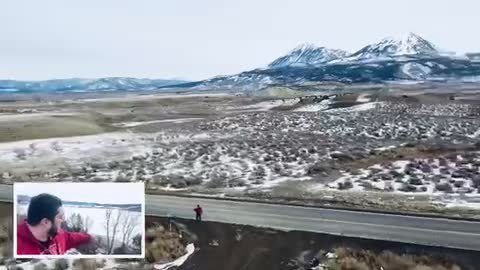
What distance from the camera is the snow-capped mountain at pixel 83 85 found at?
7.71 metres

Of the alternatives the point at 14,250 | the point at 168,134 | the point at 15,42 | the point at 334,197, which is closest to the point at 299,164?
the point at 334,197

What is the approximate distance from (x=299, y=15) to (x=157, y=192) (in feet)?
8.53

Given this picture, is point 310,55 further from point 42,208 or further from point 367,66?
point 42,208

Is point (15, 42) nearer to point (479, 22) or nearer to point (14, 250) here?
point (14, 250)

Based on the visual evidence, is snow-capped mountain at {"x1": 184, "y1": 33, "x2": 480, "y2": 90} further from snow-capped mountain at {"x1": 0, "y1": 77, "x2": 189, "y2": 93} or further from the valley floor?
snow-capped mountain at {"x1": 0, "y1": 77, "x2": 189, "y2": 93}

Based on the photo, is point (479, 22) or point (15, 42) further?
point (15, 42)

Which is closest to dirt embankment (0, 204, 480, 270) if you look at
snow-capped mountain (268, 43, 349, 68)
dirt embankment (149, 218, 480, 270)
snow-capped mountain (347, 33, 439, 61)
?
dirt embankment (149, 218, 480, 270)

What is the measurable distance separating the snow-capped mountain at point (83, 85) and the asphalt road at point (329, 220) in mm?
1262

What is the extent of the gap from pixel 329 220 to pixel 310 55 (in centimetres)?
195

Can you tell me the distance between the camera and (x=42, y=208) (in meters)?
6.93

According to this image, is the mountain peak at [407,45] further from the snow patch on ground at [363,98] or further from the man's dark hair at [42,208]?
the man's dark hair at [42,208]

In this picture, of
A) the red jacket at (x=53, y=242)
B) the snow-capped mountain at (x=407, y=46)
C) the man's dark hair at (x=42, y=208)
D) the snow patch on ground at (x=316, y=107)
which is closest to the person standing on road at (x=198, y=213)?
the red jacket at (x=53, y=242)

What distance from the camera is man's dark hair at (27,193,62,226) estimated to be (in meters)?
6.91

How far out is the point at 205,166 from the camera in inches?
288
